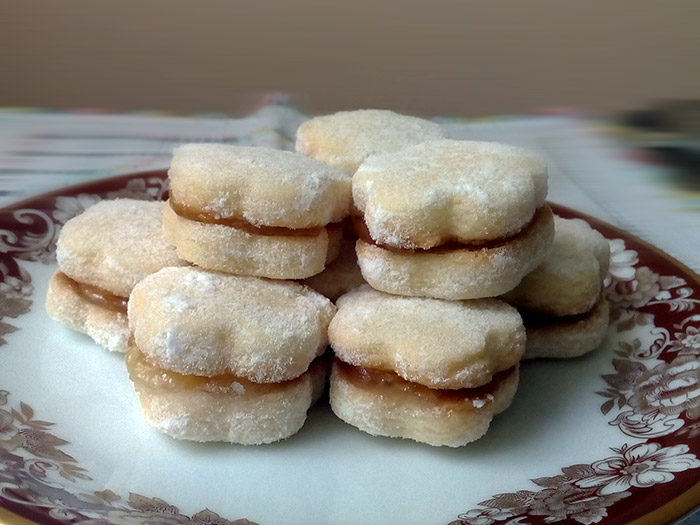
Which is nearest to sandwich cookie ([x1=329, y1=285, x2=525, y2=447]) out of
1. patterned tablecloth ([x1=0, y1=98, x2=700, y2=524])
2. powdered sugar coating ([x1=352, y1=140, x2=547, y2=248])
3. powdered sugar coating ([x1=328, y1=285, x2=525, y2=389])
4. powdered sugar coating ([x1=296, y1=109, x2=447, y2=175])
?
powdered sugar coating ([x1=328, y1=285, x2=525, y2=389])

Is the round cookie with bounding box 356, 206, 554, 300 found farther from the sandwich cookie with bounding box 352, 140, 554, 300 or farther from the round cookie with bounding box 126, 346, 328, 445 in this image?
the round cookie with bounding box 126, 346, 328, 445

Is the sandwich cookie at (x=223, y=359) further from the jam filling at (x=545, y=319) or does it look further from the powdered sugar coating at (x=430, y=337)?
the jam filling at (x=545, y=319)

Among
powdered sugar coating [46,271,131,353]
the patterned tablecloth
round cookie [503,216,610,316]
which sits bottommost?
the patterned tablecloth

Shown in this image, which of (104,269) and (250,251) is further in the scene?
(104,269)

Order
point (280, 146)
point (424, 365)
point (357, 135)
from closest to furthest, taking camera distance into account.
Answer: point (424, 365) → point (357, 135) → point (280, 146)

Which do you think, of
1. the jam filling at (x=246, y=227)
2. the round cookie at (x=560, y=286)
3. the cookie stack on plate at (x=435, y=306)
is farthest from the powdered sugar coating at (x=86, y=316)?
the round cookie at (x=560, y=286)

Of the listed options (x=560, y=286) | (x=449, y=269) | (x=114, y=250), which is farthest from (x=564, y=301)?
(x=114, y=250)

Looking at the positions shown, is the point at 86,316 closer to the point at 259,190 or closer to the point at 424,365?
the point at 259,190

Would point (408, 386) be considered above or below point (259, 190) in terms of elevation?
below
